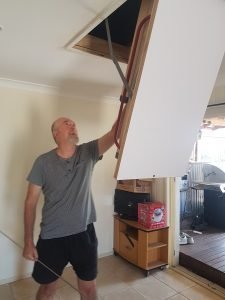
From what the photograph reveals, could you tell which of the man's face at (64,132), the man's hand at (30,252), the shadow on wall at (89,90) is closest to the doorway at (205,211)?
the shadow on wall at (89,90)

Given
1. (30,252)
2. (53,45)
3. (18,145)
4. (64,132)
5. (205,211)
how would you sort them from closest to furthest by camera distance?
(53,45) → (30,252) → (64,132) → (18,145) → (205,211)

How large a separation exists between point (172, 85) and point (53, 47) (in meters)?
0.97

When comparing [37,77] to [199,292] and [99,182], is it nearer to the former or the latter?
[99,182]

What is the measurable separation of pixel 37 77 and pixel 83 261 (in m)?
1.69

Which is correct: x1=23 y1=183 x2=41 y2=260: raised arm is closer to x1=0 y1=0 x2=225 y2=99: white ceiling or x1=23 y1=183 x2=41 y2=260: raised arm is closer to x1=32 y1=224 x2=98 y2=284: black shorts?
x1=32 y1=224 x2=98 y2=284: black shorts

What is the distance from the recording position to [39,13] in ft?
4.00

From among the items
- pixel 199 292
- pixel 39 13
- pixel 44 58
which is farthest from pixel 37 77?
pixel 199 292

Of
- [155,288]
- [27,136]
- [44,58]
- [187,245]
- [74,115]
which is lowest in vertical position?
[155,288]

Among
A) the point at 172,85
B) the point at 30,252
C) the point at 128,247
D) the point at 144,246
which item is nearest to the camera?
the point at 172,85

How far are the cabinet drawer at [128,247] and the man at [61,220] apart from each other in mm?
1080

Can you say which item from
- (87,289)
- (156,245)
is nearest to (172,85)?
(87,289)

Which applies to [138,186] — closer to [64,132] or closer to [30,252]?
[64,132]

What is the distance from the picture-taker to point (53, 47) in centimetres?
163

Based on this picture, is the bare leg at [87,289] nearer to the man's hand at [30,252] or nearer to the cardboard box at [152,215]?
the man's hand at [30,252]
